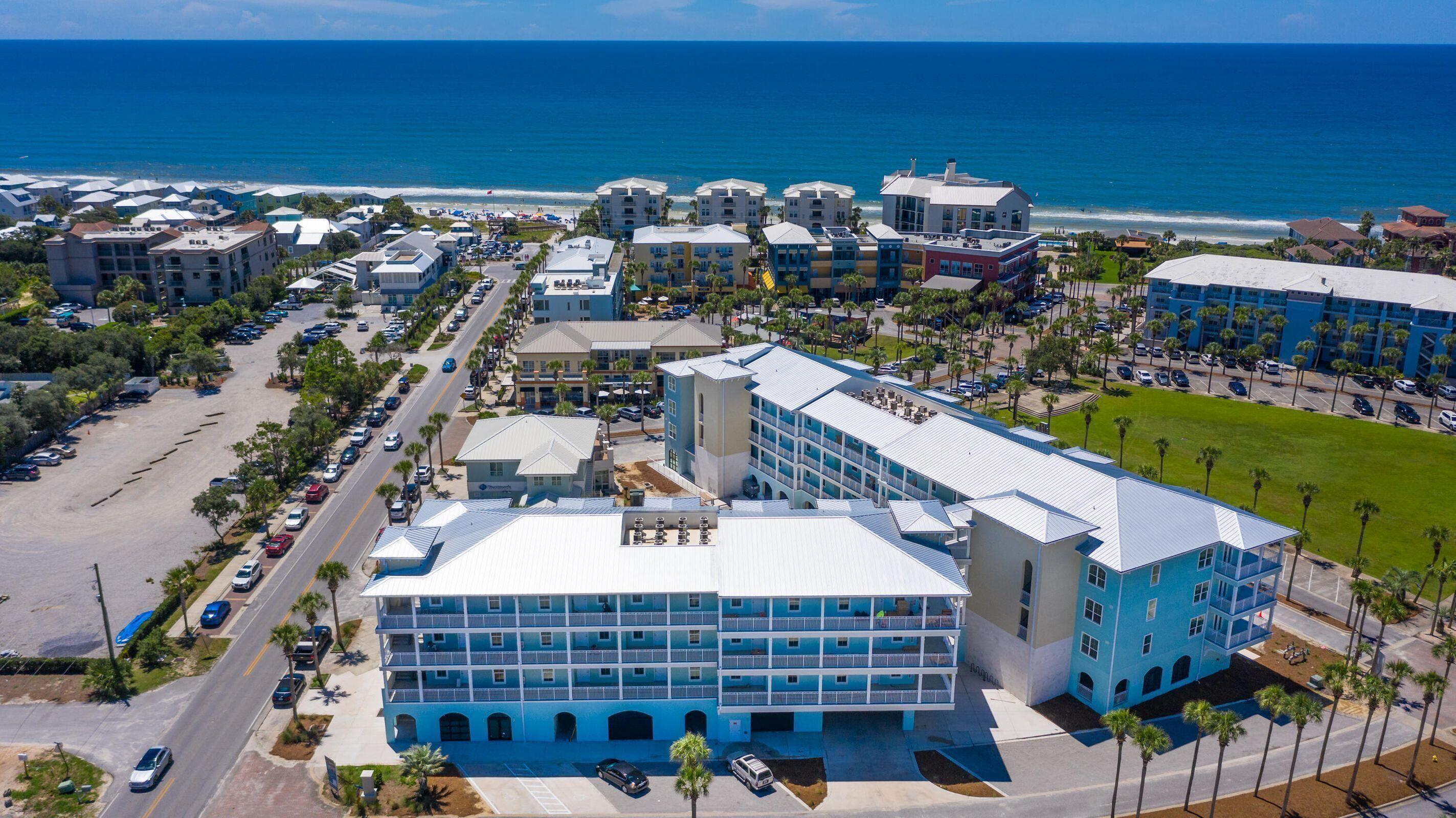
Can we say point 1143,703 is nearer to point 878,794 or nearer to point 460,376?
point 878,794

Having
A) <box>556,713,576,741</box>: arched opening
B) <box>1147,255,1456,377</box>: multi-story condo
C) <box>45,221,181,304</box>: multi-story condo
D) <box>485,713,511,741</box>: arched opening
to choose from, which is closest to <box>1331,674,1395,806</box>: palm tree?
<box>556,713,576,741</box>: arched opening

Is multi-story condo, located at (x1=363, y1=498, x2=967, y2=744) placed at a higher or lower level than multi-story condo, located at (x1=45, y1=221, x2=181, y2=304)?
lower

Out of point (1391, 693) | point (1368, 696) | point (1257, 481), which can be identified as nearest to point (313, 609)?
point (1368, 696)

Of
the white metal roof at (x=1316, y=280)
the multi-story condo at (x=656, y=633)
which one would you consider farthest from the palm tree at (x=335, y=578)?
the white metal roof at (x=1316, y=280)

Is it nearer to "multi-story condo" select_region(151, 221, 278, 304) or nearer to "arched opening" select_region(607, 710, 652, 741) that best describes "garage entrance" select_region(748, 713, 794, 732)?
"arched opening" select_region(607, 710, 652, 741)

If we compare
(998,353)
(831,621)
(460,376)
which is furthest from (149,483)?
(998,353)

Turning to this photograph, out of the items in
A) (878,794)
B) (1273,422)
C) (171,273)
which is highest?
(171,273)
